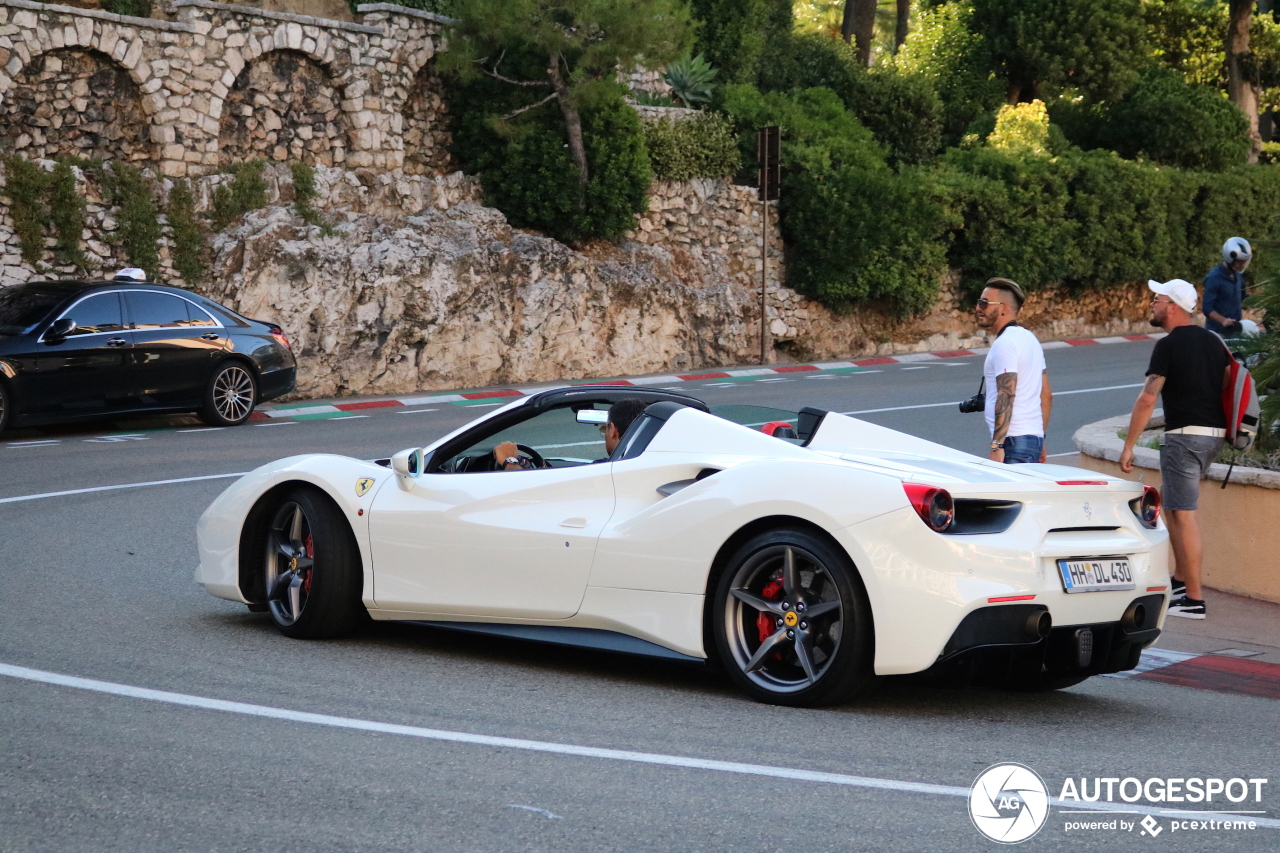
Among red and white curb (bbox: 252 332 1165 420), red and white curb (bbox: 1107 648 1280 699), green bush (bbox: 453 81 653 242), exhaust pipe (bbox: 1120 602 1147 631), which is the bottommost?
red and white curb (bbox: 1107 648 1280 699)

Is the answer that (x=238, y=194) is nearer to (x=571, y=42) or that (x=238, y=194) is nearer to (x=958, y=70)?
(x=571, y=42)

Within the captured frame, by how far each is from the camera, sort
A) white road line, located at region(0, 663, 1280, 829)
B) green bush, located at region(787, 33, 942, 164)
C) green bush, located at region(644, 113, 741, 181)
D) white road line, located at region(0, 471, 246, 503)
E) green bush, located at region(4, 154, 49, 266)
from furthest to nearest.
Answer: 1. green bush, located at region(787, 33, 942, 164)
2. green bush, located at region(644, 113, 741, 181)
3. green bush, located at region(4, 154, 49, 266)
4. white road line, located at region(0, 471, 246, 503)
5. white road line, located at region(0, 663, 1280, 829)

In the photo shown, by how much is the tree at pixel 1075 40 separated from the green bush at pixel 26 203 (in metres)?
25.8

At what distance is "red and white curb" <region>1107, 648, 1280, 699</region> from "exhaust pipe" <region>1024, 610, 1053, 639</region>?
1323 millimetres

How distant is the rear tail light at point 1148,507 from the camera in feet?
20.3

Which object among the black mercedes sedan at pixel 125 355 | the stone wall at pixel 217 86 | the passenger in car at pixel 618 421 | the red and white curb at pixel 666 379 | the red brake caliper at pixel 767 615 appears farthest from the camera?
the stone wall at pixel 217 86

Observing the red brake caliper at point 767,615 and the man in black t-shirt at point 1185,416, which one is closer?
the red brake caliper at point 767,615

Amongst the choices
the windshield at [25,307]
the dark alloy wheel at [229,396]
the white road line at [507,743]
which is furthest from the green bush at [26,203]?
the white road line at [507,743]

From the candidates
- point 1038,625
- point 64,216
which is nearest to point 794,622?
point 1038,625

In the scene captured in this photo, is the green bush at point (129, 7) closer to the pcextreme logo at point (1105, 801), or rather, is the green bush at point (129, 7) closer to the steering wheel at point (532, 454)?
the steering wheel at point (532, 454)

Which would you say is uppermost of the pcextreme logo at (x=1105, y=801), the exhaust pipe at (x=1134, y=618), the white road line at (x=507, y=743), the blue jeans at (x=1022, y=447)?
the blue jeans at (x=1022, y=447)

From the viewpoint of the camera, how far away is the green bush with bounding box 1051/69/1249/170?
129 ft

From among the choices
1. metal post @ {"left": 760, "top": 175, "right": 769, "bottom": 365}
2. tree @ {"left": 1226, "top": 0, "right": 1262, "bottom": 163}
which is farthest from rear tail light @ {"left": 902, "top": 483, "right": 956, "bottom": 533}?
tree @ {"left": 1226, "top": 0, "right": 1262, "bottom": 163}

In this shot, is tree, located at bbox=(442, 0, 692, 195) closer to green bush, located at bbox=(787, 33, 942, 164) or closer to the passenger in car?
green bush, located at bbox=(787, 33, 942, 164)
